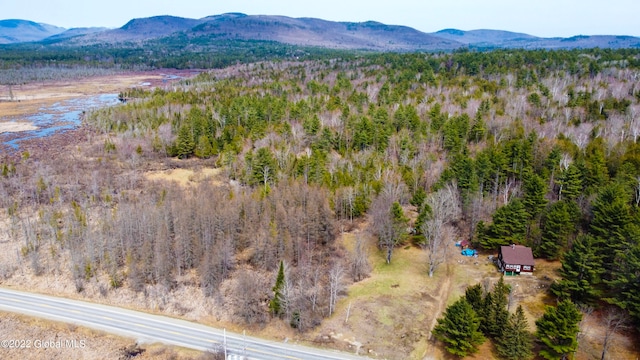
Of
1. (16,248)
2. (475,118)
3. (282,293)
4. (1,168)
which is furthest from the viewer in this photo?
(475,118)

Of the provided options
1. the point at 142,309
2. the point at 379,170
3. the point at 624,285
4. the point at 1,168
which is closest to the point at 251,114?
the point at 379,170

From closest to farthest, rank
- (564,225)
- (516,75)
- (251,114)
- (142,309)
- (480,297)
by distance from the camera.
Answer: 1. (480,297)
2. (142,309)
3. (564,225)
4. (251,114)
5. (516,75)

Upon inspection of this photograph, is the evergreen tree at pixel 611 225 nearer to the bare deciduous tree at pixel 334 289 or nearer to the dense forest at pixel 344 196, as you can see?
the dense forest at pixel 344 196

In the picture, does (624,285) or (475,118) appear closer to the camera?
(624,285)

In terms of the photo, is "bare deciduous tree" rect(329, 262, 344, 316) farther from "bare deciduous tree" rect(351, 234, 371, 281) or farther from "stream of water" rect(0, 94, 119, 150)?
"stream of water" rect(0, 94, 119, 150)

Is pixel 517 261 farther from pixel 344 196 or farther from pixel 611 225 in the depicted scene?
pixel 344 196

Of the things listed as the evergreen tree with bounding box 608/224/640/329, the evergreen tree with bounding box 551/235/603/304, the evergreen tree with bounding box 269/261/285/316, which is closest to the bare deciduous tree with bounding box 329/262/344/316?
the evergreen tree with bounding box 269/261/285/316

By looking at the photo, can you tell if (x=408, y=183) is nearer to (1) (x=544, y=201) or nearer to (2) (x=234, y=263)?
(1) (x=544, y=201)
